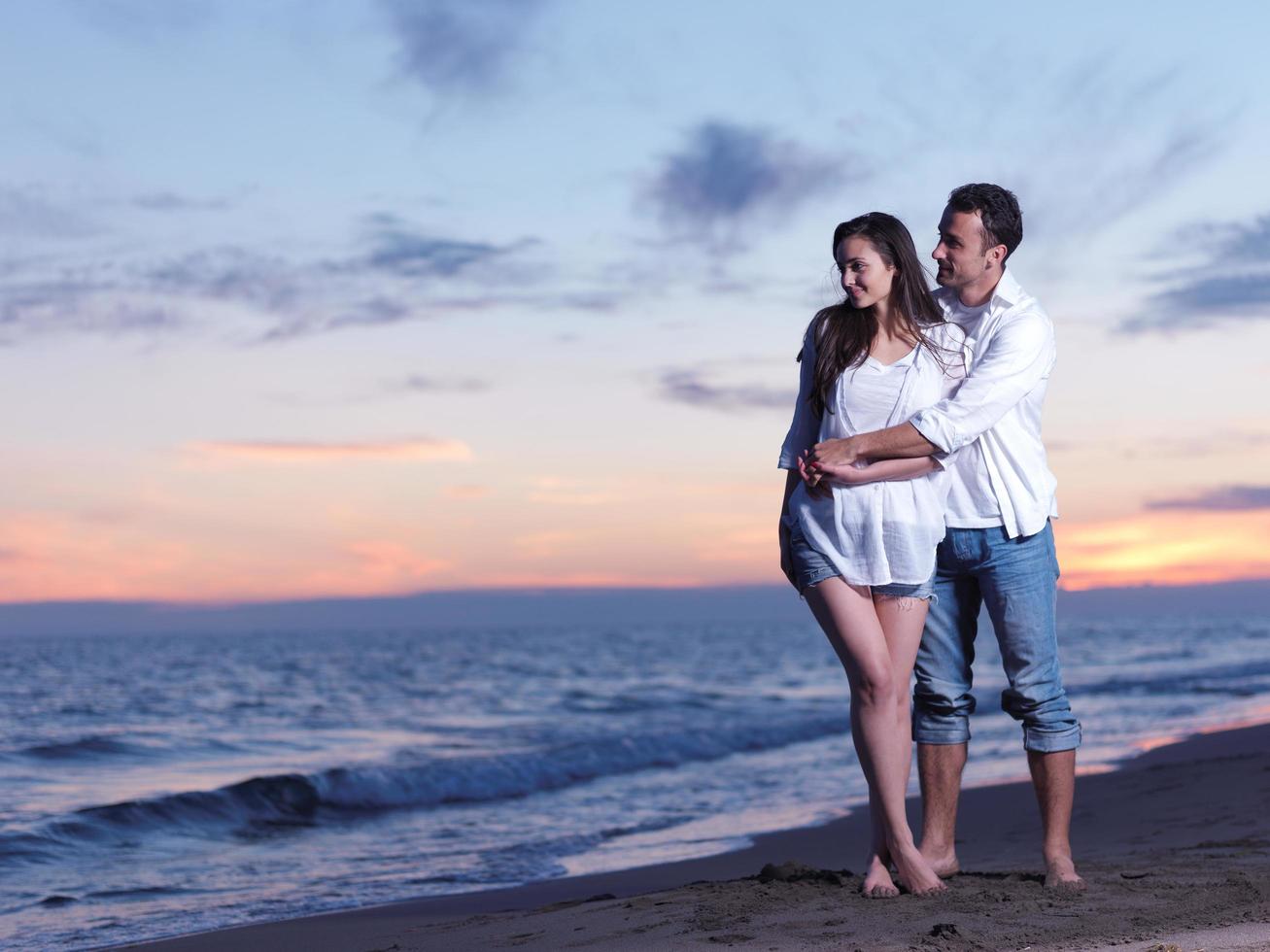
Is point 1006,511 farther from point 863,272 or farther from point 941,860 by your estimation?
point 941,860

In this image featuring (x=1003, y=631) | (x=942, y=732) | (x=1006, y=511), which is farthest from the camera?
(x=942, y=732)

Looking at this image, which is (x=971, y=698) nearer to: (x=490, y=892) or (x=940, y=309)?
(x=940, y=309)

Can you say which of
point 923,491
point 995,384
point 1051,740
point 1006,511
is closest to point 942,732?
point 1051,740

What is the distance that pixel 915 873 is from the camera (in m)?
3.46

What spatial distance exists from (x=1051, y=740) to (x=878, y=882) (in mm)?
670

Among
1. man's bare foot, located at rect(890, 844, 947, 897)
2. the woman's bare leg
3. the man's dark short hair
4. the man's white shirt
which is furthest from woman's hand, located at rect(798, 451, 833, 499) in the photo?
man's bare foot, located at rect(890, 844, 947, 897)

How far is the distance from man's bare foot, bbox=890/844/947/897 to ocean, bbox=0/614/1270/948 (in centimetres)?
248

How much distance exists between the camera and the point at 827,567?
3.36 m

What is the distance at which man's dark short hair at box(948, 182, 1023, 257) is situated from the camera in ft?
11.5

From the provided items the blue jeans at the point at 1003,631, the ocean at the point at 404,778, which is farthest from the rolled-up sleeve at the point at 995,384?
the ocean at the point at 404,778

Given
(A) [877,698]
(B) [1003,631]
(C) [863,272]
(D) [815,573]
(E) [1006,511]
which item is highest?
(C) [863,272]

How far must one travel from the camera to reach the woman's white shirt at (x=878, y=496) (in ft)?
10.9

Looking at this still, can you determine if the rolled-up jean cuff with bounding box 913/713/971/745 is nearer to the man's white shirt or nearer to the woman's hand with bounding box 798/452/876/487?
the man's white shirt

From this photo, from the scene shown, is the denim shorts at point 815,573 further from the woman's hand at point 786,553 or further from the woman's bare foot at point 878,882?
the woman's bare foot at point 878,882
